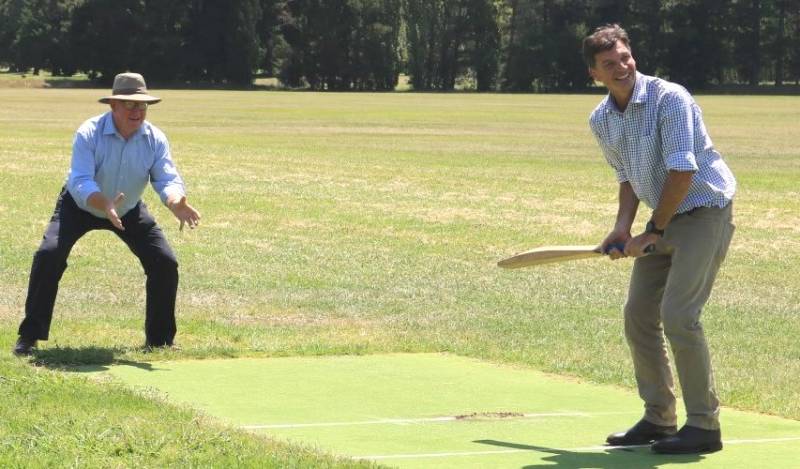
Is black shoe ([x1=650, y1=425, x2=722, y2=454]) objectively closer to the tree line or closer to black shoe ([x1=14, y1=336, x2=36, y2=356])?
black shoe ([x1=14, y1=336, x2=36, y2=356])

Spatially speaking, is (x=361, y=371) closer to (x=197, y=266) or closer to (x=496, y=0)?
(x=197, y=266)

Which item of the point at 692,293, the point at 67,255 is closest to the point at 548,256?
the point at 692,293

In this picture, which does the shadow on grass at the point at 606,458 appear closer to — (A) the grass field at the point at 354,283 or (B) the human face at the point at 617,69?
(A) the grass field at the point at 354,283

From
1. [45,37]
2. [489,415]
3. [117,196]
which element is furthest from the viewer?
[45,37]

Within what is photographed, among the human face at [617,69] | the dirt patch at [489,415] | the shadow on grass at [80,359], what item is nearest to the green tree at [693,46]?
the shadow on grass at [80,359]

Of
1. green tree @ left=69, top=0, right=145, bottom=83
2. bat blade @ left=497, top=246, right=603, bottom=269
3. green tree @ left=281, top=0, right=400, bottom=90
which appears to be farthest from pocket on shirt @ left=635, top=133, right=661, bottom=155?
green tree @ left=69, top=0, right=145, bottom=83

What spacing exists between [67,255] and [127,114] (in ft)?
3.63

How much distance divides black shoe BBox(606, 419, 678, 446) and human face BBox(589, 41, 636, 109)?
67.3 inches

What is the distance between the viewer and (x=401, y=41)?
383 ft

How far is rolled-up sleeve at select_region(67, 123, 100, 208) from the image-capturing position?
10.1 meters

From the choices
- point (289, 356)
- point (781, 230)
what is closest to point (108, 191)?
point (289, 356)

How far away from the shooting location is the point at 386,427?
324 inches

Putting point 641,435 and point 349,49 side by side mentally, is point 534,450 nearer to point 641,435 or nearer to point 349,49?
point 641,435

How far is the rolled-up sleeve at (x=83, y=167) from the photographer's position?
10125 mm
